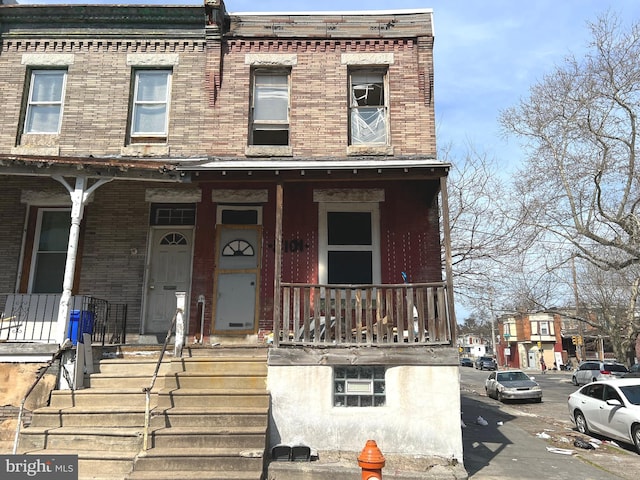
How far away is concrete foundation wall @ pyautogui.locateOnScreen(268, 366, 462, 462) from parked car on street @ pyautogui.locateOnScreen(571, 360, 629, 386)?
22.8 metres

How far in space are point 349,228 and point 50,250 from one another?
6.33 meters

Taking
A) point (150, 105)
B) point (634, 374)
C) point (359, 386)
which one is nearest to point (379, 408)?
point (359, 386)

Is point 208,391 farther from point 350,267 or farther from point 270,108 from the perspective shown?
point 270,108

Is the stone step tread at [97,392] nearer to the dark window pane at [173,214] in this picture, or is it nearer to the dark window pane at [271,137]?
the dark window pane at [173,214]

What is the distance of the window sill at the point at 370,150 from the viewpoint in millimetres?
10492

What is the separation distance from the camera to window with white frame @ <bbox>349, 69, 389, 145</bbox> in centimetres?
1088

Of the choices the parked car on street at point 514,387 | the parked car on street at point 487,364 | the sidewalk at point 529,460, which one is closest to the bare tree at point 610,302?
the parked car on street at point 514,387

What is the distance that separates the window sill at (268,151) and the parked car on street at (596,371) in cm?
2342

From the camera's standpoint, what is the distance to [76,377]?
7574 millimetres

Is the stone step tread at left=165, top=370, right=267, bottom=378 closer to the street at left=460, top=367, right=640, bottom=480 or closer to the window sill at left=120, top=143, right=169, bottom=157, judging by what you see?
the street at left=460, top=367, right=640, bottom=480

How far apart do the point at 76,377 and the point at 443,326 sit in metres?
5.74

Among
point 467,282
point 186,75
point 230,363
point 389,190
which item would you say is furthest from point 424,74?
point 467,282

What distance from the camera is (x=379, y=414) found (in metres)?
7.38

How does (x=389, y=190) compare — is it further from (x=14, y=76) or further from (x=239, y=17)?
(x=14, y=76)
